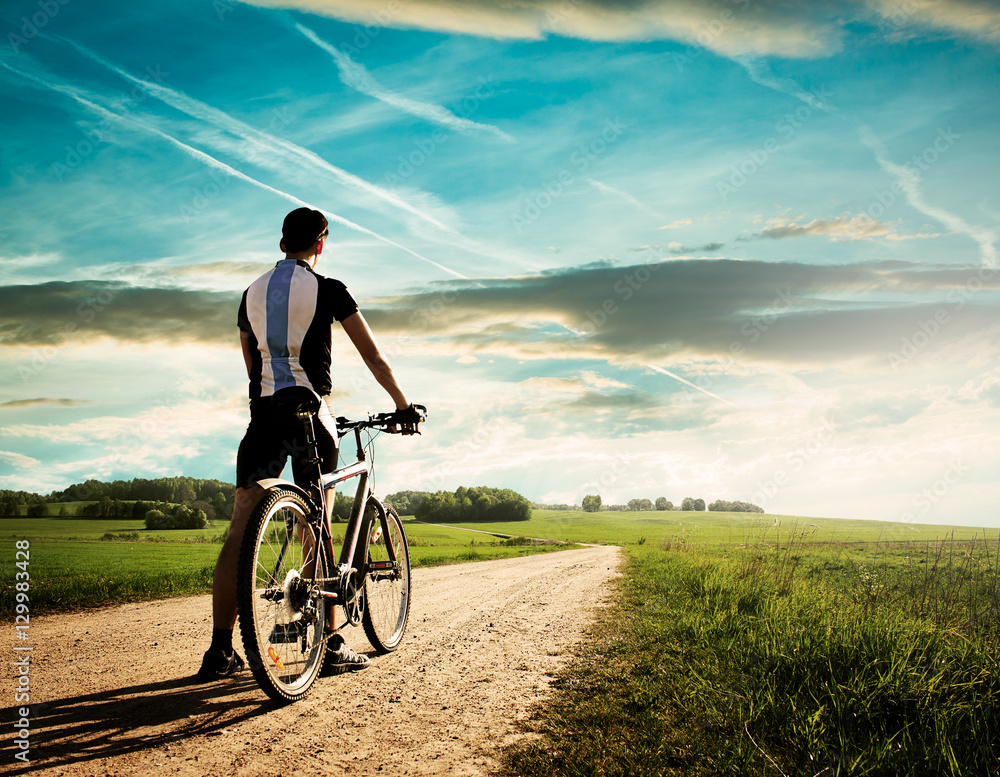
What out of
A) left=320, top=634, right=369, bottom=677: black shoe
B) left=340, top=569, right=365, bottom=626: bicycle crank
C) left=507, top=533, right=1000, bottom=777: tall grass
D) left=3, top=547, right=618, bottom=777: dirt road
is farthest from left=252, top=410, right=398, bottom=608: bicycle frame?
left=507, top=533, right=1000, bottom=777: tall grass

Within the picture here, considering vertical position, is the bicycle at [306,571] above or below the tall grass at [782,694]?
above

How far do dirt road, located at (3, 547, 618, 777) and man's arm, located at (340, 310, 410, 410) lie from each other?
191 centimetres

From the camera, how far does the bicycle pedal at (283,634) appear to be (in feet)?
10.6

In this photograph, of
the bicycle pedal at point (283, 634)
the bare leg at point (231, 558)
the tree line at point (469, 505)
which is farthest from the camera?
the tree line at point (469, 505)

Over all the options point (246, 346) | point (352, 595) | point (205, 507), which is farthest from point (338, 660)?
point (205, 507)

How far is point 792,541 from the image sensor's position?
8.95 m

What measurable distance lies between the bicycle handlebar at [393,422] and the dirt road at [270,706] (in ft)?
5.51

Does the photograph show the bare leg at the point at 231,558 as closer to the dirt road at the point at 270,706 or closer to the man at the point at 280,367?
the man at the point at 280,367

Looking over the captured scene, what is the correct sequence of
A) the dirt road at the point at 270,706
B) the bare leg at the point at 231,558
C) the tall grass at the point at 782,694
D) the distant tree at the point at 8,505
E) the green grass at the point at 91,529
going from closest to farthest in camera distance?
1. the dirt road at the point at 270,706
2. the tall grass at the point at 782,694
3. the bare leg at the point at 231,558
4. the distant tree at the point at 8,505
5. the green grass at the point at 91,529

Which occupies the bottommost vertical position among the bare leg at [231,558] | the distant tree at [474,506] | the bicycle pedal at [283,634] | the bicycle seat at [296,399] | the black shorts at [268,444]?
the distant tree at [474,506]

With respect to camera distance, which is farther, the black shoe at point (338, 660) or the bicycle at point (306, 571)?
the black shoe at point (338, 660)

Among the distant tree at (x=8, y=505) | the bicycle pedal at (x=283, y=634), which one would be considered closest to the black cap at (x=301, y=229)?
the bicycle pedal at (x=283, y=634)

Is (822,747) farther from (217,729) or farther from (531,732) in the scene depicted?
(217,729)

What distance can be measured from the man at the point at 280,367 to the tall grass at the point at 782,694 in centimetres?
187
